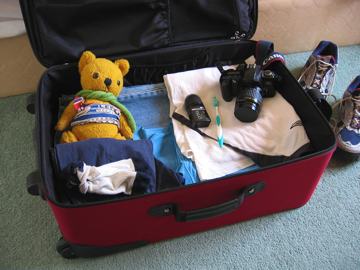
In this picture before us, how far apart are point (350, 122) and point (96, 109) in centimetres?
75

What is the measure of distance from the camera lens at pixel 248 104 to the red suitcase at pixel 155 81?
102mm

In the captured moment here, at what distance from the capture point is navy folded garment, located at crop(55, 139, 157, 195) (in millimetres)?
778

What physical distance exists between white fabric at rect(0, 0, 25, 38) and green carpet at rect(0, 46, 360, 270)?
39 cm

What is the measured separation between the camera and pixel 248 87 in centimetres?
95

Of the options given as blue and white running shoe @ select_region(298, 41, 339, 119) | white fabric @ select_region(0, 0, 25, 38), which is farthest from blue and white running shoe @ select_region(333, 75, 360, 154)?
Result: white fabric @ select_region(0, 0, 25, 38)

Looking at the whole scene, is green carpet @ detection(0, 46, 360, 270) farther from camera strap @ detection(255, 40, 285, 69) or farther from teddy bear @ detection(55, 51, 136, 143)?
camera strap @ detection(255, 40, 285, 69)

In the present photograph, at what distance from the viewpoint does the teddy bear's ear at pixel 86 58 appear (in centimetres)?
93

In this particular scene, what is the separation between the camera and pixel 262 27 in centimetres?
123

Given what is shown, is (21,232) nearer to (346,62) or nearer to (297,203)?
(297,203)

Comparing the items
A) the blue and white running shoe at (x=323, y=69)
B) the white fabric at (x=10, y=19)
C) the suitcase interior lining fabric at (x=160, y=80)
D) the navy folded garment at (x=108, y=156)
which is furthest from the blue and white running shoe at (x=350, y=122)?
the white fabric at (x=10, y=19)

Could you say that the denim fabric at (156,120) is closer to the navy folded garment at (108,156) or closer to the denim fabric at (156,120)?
the denim fabric at (156,120)

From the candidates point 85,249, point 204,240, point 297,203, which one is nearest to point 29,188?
point 85,249

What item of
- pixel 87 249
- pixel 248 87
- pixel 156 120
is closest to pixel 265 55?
pixel 248 87

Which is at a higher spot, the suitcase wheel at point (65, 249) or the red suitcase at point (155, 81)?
the red suitcase at point (155, 81)
